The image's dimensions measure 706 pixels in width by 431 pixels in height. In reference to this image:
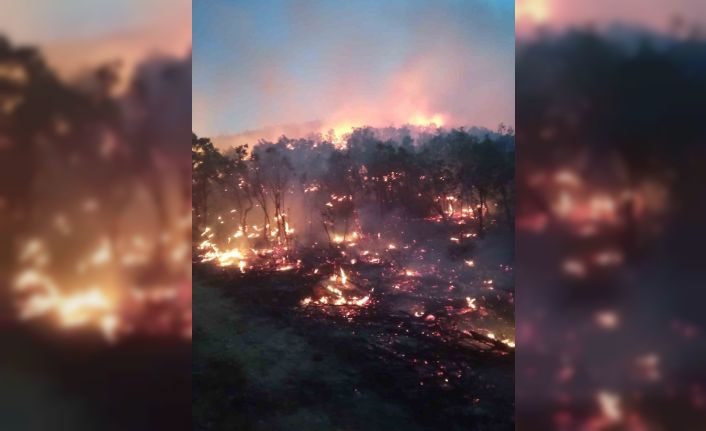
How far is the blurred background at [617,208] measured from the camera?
203 centimetres

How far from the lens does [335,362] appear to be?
221 cm

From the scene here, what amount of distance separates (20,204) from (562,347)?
324 centimetres

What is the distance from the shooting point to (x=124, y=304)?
6.98 feet

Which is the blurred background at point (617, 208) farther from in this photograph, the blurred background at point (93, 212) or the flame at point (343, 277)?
the blurred background at point (93, 212)

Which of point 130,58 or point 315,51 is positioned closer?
point 130,58

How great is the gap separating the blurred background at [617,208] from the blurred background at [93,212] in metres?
2.13

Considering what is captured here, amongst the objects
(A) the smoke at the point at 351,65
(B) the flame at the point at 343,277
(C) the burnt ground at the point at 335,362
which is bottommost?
(C) the burnt ground at the point at 335,362

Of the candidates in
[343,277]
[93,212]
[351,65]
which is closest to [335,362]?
[343,277]

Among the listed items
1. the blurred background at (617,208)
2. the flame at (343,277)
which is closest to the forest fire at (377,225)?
the flame at (343,277)

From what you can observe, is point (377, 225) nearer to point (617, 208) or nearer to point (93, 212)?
point (617, 208)

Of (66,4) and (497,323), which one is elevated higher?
(66,4)

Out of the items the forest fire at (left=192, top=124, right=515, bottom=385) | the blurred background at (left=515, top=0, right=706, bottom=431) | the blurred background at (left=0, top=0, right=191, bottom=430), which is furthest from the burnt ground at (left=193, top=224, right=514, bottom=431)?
the blurred background at (left=515, top=0, right=706, bottom=431)

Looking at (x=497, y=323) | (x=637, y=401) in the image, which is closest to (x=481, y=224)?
(x=497, y=323)

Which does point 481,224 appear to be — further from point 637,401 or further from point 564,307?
point 637,401
